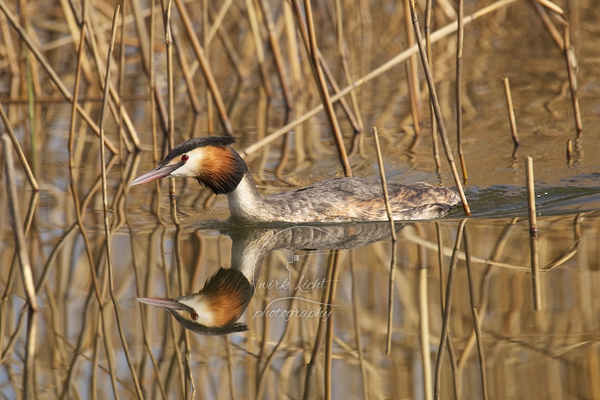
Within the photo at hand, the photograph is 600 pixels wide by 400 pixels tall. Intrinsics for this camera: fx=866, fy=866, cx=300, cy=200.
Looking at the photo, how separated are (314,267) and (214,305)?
0.89 meters

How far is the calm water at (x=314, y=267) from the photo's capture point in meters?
4.52

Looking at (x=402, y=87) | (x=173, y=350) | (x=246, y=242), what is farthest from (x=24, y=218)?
(x=402, y=87)

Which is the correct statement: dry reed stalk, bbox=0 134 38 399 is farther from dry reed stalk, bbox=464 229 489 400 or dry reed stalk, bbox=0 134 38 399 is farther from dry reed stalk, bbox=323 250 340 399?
dry reed stalk, bbox=464 229 489 400

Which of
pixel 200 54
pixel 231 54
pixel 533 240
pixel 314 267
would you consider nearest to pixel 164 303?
pixel 314 267

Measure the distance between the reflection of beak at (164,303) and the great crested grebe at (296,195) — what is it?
4.22ft

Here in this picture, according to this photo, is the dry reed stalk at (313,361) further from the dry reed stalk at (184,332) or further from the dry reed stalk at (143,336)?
the dry reed stalk at (143,336)

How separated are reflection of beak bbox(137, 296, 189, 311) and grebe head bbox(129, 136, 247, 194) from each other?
3.95ft

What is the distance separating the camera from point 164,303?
558 centimetres

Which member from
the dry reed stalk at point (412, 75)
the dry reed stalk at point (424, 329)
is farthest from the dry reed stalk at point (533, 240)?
the dry reed stalk at point (412, 75)

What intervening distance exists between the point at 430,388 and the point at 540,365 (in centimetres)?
60

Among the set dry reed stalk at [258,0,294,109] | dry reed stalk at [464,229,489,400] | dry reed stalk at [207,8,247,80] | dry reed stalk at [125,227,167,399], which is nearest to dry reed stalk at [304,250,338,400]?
dry reed stalk at [125,227,167,399]

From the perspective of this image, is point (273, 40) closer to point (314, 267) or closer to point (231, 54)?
point (231, 54)

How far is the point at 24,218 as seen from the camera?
752 centimetres

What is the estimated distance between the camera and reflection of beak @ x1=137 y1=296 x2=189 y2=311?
5512 millimetres
